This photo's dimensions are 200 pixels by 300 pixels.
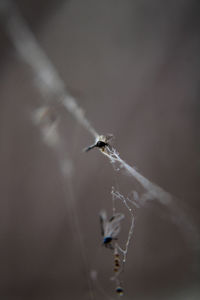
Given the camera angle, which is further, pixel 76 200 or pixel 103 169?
pixel 76 200

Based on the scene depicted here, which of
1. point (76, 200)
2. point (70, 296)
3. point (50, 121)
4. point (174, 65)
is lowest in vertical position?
point (70, 296)

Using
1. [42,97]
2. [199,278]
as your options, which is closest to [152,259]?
[199,278]

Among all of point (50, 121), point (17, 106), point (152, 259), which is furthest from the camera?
point (17, 106)

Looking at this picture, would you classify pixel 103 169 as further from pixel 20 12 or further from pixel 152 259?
pixel 20 12

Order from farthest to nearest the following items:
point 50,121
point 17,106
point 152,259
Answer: point 17,106
point 152,259
point 50,121

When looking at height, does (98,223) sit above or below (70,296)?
above

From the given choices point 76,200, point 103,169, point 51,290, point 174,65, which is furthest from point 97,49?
point 51,290
